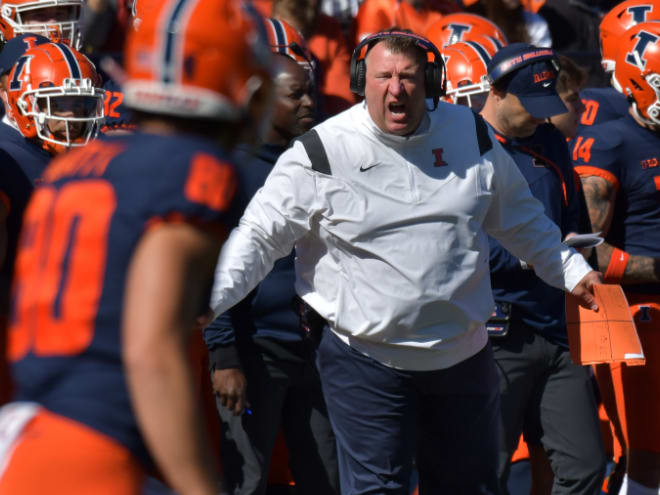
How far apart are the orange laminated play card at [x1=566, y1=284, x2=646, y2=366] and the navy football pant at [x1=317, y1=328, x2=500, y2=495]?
44 cm

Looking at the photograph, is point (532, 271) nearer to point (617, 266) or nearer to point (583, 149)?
point (617, 266)

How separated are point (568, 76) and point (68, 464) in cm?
418

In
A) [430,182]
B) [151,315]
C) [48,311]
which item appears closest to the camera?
[151,315]

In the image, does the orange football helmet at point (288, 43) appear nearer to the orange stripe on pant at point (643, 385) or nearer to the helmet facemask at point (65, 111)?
the helmet facemask at point (65, 111)

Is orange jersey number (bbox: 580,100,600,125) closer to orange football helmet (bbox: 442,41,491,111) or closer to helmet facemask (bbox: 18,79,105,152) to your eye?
orange football helmet (bbox: 442,41,491,111)

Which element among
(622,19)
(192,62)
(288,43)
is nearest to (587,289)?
(288,43)

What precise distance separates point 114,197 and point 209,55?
311mm

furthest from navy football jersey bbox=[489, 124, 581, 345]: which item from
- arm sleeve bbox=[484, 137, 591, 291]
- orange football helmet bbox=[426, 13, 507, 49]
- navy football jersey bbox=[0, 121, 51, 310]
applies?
orange football helmet bbox=[426, 13, 507, 49]

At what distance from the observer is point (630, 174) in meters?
5.39

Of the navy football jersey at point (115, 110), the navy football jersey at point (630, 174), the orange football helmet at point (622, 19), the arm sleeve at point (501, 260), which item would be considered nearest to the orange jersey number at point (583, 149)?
the navy football jersey at point (630, 174)

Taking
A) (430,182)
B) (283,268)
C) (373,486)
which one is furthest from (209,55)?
(283,268)

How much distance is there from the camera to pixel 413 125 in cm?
404

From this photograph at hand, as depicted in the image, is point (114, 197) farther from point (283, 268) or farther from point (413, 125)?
point (283, 268)

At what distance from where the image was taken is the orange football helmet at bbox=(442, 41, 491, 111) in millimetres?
5656
